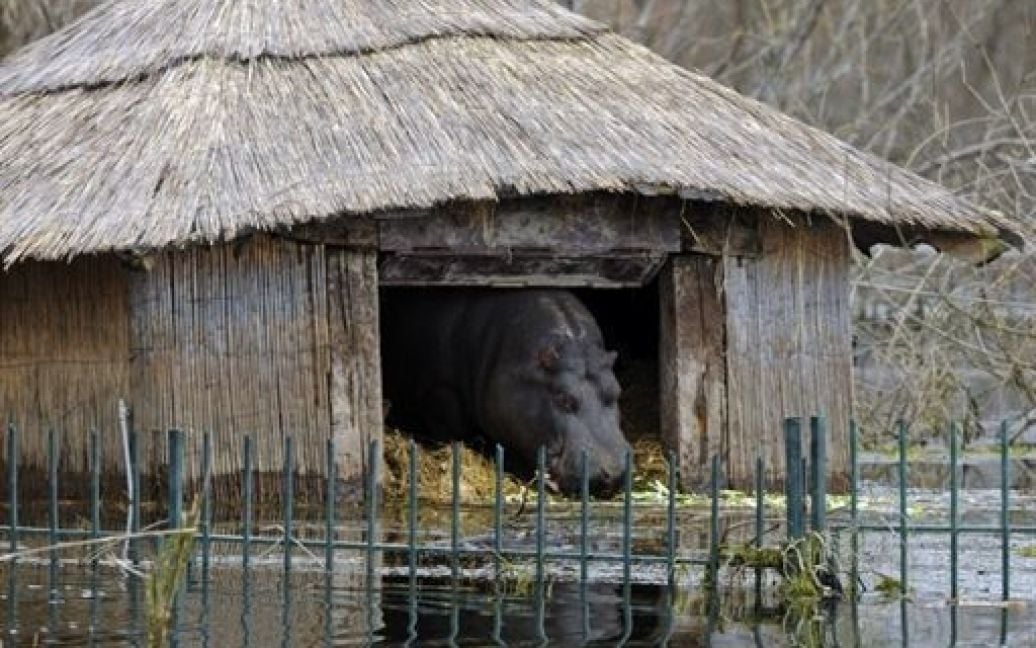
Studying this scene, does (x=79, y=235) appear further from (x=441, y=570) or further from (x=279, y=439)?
(x=441, y=570)

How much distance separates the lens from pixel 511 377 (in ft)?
51.6

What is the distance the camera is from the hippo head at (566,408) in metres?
15.0

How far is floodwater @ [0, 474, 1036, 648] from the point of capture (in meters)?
10.2

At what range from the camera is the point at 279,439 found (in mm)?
14266

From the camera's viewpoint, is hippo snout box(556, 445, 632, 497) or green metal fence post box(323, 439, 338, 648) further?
hippo snout box(556, 445, 632, 497)

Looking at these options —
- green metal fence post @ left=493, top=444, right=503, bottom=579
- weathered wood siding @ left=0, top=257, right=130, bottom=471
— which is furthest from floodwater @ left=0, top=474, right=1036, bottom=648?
weathered wood siding @ left=0, top=257, right=130, bottom=471

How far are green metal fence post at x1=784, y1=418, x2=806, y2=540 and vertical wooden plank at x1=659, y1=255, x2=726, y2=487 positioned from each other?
4.49m

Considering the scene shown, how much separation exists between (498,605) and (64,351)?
4.70 metres

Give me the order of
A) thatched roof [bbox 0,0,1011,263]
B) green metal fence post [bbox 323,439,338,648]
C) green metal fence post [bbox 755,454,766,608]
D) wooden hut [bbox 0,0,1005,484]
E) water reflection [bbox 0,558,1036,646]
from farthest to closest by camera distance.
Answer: wooden hut [bbox 0,0,1005,484] → thatched roof [bbox 0,0,1011,263] → green metal fence post [bbox 755,454,766,608] → green metal fence post [bbox 323,439,338,648] → water reflection [bbox 0,558,1036,646]

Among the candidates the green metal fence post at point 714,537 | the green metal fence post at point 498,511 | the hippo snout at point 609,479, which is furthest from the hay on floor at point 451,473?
the green metal fence post at point 714,537

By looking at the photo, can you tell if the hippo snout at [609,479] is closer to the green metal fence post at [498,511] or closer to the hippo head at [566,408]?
the hippo head at [566,408]

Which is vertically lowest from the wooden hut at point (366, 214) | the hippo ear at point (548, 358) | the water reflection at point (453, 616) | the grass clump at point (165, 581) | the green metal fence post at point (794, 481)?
the water reflection at point (453, 616)

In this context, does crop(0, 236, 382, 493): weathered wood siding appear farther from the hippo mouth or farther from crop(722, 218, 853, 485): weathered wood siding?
crop(722, 218, 853, 485): weathered wood siding

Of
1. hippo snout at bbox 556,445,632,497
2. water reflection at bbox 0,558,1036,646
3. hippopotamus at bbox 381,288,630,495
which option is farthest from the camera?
hippopotamus at bbox 381,288,630,495
